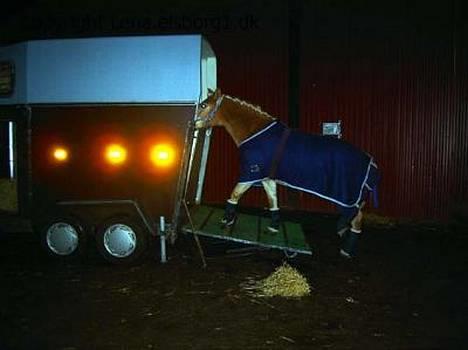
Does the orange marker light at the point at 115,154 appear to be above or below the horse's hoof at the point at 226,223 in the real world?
above

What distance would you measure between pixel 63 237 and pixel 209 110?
8.73ft

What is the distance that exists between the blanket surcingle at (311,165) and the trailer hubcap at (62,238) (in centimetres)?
246

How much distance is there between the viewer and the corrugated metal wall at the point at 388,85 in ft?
39.3

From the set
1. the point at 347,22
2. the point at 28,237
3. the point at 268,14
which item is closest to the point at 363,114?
the point at 347,22

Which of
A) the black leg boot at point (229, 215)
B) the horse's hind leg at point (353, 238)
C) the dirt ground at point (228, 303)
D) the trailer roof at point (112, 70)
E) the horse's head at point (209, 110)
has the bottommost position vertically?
the dirt ground at point (228, 303)

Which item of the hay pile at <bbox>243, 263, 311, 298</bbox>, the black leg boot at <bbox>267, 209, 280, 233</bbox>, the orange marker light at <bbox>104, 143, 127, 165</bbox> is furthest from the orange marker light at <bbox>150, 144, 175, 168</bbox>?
the hay pile at <bbox>243, 263, 311, 298</bbox>

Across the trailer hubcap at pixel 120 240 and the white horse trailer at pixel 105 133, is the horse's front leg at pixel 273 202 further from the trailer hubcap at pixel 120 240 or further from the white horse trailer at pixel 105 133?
the trailer hubcap at pixel 120 240

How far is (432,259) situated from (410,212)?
3.88 m

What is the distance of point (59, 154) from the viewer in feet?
25.9

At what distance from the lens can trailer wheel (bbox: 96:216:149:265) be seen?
7.89 metres

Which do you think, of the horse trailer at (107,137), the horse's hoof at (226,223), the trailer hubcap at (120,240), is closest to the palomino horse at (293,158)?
the horse's hoof at (226,223)

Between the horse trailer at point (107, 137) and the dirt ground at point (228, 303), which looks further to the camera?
the horse trailer at point (107, 137)

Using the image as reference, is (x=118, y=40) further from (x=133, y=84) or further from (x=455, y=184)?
(x=455, y=184)

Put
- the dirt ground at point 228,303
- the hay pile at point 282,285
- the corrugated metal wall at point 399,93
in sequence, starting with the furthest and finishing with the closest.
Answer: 1. the corrugated metal wall at point 399,93
2. the hay pile at point 282,285
3. the dirt ground at point 228,303
